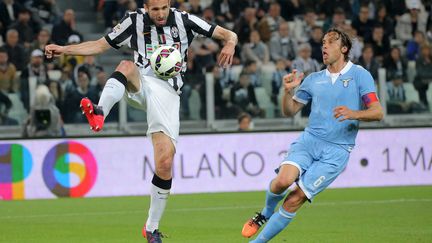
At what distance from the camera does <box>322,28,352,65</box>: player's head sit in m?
9.36

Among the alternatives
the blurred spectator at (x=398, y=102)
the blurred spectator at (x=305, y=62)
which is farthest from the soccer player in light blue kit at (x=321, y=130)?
the blurred spectator at (x=305, y=62)

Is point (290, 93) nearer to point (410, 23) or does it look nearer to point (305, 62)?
point (305, 62)

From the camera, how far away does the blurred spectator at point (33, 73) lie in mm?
16750

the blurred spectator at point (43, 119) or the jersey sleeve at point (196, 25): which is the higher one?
the jersey sleeve at point (196, 25)

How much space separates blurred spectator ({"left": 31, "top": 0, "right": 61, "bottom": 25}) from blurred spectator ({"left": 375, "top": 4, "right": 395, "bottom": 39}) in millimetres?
6810

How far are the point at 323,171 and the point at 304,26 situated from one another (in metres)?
13.0

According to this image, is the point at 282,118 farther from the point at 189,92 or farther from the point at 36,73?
the point at 36,73

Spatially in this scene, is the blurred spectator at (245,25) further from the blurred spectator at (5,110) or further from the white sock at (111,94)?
the white sock at (111,94)

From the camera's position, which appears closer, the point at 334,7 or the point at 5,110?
the point at 5,110

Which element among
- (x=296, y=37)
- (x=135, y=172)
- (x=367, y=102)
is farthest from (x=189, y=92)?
(x=367, y=102)

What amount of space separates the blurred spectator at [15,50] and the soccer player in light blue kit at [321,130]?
9740mm

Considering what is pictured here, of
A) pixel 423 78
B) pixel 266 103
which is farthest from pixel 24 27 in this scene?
pixel 423 78

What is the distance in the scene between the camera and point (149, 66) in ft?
31.8

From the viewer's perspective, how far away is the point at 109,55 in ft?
69.7
